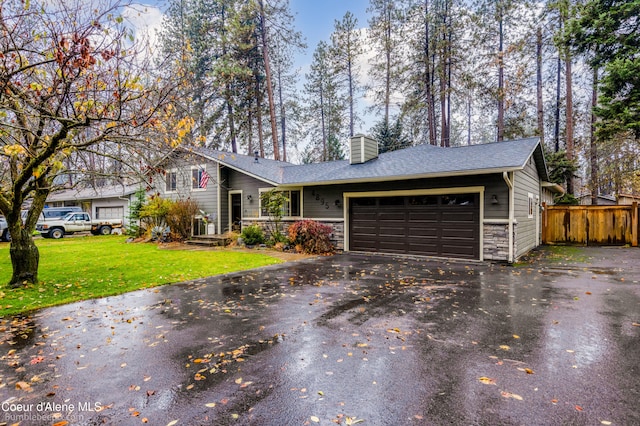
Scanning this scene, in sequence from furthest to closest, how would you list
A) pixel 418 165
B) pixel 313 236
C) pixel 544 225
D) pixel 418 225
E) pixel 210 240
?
pixel 544 225 < pixel 210 240 < pixel 313 236 < pixel 418 165 < pixel 418 225

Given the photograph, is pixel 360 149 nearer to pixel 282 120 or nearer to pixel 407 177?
pixel 407 177

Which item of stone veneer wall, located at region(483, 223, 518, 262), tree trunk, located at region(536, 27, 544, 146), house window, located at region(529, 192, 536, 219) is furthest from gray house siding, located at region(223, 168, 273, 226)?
tree trunk, located at region(536, 27, 544, 146)

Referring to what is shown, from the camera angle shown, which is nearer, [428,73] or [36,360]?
[36,360]

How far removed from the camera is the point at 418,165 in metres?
11.0

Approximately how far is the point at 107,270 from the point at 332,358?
25.6ft

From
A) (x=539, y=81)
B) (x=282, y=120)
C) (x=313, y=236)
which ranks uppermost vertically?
(x=539, y=81)

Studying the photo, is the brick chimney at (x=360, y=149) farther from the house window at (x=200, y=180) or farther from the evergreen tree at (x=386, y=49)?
the evergreen tree at (x=386, y=49)

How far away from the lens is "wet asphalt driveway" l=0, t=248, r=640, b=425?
2.62 metres

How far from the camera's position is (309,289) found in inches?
261

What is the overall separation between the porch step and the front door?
3.44ft

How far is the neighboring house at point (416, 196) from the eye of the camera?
373 inches

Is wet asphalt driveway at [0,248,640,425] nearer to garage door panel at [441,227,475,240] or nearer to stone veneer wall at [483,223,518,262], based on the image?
stone veneer wall at [483,223,518,262]

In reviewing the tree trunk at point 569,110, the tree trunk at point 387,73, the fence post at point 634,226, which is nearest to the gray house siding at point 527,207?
the fence post at point 634,226

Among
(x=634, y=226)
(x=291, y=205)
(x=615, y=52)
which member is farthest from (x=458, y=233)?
(x=615, y=52)
